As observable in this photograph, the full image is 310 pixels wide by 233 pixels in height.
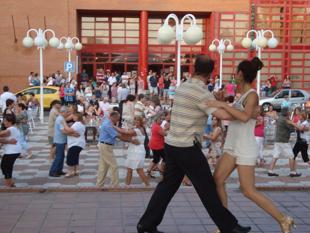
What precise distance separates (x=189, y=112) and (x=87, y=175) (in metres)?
6.20

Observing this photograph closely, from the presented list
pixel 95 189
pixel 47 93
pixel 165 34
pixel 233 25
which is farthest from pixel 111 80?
pixel 95 189

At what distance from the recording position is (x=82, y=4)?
3559cm

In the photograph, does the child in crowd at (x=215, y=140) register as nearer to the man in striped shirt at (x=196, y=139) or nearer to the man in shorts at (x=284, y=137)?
the man in shorts at (x=284, y=137)

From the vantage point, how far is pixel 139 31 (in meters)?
37.7

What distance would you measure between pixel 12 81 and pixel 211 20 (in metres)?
14.3

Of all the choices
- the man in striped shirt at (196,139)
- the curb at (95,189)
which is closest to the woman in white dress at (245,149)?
the man in striped shirt at (196,139)

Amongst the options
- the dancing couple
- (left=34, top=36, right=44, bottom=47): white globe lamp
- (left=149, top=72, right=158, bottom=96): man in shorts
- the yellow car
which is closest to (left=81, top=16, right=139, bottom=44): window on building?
(left=149, top=72, right=158, bottom=96): man in shorts

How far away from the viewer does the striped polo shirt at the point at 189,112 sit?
5121 mm

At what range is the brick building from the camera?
116 feet

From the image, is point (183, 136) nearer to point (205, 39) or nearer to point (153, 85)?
point (153, 85)

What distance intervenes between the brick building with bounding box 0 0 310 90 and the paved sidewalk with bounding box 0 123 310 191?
21.6m

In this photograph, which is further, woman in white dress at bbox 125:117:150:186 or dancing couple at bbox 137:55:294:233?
woman in white dress at bbox 125:117:150:186

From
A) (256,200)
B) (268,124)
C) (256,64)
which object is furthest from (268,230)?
(268,124)

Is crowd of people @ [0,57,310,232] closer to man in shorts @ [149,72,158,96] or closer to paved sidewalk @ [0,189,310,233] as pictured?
paved sidewalk @ [0,189,310,233]
